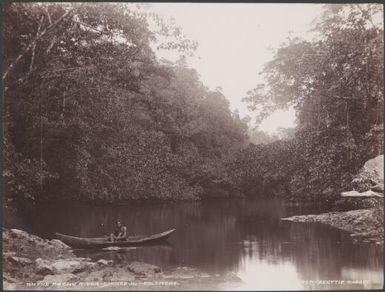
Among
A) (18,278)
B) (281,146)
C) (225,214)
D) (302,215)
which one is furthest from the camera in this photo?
(225,214)

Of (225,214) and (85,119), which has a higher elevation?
(85,119)

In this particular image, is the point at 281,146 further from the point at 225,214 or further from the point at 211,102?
the point at 225,214

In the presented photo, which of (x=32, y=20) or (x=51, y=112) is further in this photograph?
(x=51, y=112)

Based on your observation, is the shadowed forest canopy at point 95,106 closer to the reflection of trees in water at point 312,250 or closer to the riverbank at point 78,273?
the riverbank at point 78,273

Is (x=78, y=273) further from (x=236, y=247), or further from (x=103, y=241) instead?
(x=236, y=247)

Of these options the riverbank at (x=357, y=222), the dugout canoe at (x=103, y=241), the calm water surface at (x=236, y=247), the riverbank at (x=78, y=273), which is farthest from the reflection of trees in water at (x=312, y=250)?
the dugout canoe at (x=103, y=241)

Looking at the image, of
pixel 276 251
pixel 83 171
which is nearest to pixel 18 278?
pixel 83 171

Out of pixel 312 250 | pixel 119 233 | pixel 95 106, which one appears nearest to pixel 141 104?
pixel 95 106
